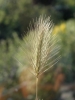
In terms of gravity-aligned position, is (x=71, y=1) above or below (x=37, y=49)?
above

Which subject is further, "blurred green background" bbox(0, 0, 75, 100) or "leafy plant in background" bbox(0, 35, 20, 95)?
"leafy plant in background" bbox(0, 35, 20, 95)

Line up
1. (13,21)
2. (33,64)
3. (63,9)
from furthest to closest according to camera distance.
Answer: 1. (63,9)
2. (13,21)
3. (33,64)

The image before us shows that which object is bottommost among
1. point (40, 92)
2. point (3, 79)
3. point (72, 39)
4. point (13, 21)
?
point (40, 92)

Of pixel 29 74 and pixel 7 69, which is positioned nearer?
pixel 29 74

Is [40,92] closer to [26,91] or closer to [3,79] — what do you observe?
[26,91]

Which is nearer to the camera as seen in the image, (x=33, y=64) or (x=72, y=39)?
(x=33, y=64)

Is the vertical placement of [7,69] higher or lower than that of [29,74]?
higher

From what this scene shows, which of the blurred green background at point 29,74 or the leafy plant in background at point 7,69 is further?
the leafy plant in background at point 7,69

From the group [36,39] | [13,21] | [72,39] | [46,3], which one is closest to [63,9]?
[46,3]

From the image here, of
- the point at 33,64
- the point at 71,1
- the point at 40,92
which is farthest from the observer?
the point at 71,1

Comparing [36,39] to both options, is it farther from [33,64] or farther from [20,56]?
[20,56]
